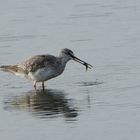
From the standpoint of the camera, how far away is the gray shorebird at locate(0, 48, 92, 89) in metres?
19.7

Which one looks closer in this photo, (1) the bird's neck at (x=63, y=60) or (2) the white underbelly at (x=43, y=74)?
(2) the white underbelly at (x=43, y=74)

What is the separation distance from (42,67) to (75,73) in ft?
4.08

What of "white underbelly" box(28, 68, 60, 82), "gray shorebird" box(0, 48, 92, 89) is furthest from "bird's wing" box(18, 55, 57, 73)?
"white underbelly" box(28, 68, 60, 82)

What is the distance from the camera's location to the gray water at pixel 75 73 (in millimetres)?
15031

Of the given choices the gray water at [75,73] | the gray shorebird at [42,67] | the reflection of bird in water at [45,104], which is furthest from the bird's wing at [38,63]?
the reflection of bird in water at [45,104]

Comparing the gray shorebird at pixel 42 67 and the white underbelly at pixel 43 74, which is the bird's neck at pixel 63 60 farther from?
the white underbelly at pixel 43 74

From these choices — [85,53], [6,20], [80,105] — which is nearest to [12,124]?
[80,105]

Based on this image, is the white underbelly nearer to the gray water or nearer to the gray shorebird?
the gray shorebird

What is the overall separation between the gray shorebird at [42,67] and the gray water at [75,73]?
27 cm

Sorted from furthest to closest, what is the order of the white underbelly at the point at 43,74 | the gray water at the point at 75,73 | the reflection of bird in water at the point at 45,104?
the white underbelly at the point at 43,74 → the reflection of bird in water at the point at 45,104 → the gray water at the point at 75,73

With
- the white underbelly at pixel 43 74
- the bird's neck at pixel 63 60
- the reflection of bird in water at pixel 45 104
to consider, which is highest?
the bird's neck at pixel 63 60

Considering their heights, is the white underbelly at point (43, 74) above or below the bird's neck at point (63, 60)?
below

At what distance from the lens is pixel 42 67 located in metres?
19.8

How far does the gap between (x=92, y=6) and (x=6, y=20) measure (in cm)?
394
